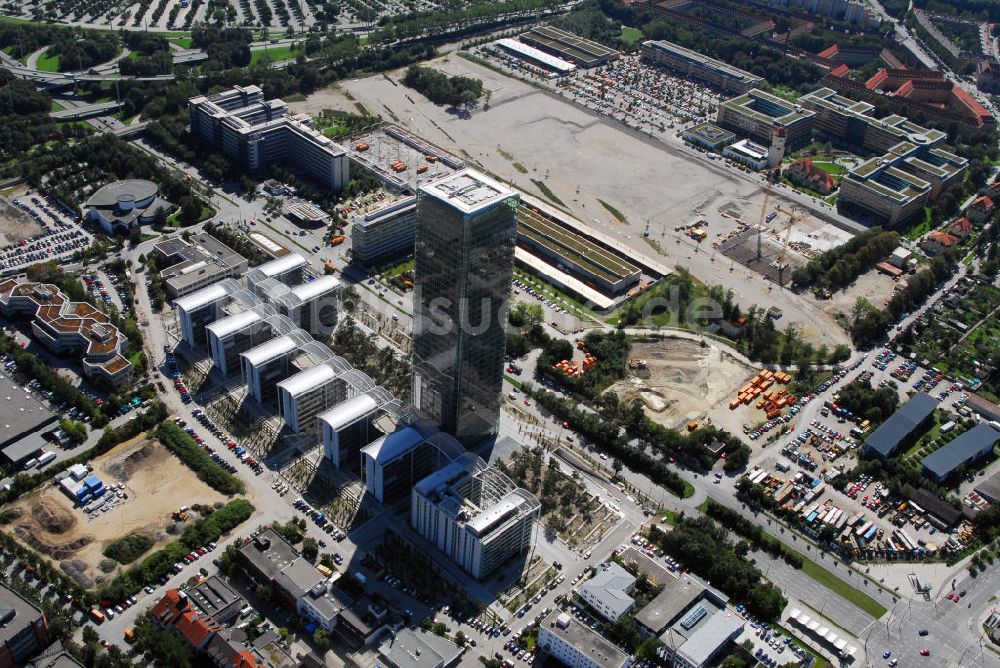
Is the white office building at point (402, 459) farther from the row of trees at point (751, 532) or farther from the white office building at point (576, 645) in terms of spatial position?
the row of trees at point (751, 532)

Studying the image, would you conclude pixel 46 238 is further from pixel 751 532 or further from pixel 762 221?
pixel 762 221

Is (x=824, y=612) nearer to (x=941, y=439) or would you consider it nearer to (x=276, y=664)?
(x=941, y=439)

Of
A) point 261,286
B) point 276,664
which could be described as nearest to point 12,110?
point 261,286

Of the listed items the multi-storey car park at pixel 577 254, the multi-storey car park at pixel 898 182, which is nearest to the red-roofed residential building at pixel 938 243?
the multi-storey car park at pixel 898 182

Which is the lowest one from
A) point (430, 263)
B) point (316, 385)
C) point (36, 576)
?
point (36, 576)

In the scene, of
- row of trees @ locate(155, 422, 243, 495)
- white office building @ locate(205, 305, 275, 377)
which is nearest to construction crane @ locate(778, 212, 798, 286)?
white office building @ locate(205, 305, 275, 377)

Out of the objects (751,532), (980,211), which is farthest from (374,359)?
(980,211)
